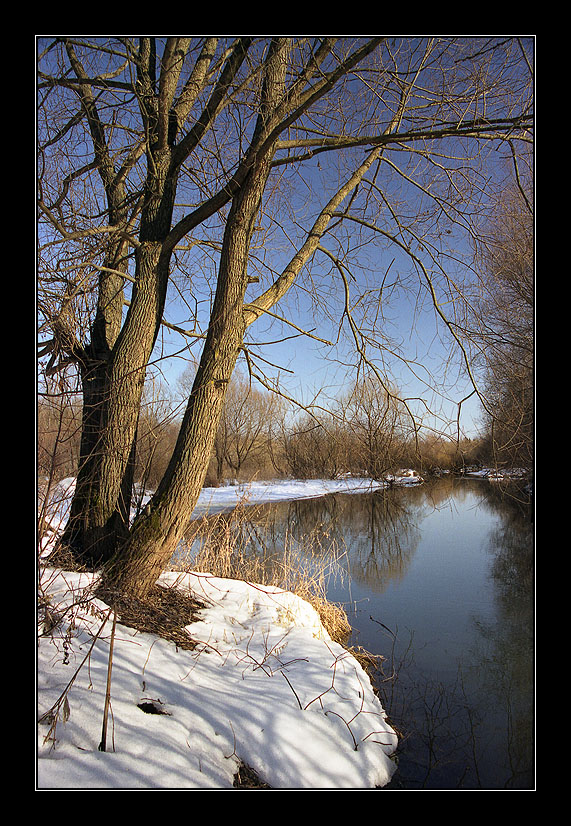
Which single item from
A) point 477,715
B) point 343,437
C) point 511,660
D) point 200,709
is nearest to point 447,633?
point 511,660

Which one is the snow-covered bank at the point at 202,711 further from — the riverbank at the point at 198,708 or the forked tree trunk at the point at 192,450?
the forked tree trunk at the point at 192,450

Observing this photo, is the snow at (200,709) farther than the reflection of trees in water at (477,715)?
No

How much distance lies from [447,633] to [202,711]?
384 cm

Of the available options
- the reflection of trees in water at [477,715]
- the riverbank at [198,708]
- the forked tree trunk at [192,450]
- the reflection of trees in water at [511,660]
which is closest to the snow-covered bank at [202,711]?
the riverbank at [198,708]

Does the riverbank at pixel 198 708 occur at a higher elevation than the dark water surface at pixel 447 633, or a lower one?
higher

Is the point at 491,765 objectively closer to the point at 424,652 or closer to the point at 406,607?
the point at 424,652

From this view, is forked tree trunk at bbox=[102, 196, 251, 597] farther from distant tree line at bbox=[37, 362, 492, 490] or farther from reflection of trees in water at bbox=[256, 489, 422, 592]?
reflection of trees in water at bbox=[256, 489, 422, 592]

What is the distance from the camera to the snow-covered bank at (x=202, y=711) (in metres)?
2.15

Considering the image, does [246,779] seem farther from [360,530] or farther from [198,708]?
[360,530]

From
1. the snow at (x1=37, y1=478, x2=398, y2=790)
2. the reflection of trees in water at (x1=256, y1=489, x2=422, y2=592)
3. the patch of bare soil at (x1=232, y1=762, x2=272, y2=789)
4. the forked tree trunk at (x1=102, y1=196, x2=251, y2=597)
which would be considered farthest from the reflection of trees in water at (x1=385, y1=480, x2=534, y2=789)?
the forked tree trunk at (x1=102, y1=196, x2=251, y2=597)

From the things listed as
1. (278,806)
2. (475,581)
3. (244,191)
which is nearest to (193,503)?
(278,806)

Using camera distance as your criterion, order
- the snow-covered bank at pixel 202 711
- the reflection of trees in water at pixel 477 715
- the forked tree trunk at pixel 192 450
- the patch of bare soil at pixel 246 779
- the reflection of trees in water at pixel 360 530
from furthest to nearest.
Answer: the reflection of trees in water at pixel 360 530 < the forked tree trunk at pixel 192 450 < the reflection of trees in water at pixel 477 715 < the patch of bare soil at pixel 246 779 < the snow-covered bank at pixel 202 711

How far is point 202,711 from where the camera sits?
104 inches

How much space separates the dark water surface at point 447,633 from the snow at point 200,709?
42cm
